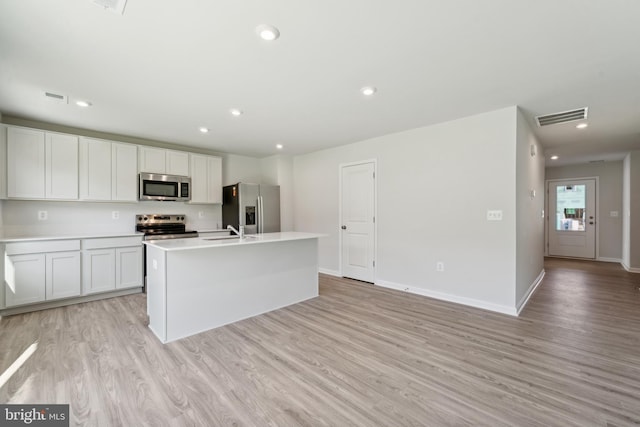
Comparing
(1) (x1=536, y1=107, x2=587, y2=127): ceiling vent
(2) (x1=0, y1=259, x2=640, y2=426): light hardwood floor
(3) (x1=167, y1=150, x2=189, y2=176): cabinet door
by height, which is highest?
(1) (x1=536, y1=107, x2=587, y2=127): ceiling vent

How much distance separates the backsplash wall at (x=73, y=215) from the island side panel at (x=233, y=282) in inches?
103

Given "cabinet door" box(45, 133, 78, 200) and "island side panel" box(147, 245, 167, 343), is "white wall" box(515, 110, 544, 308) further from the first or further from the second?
"cabinet door" box(45, 133, 78, 200)

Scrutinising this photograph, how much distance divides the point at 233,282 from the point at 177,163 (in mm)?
2850

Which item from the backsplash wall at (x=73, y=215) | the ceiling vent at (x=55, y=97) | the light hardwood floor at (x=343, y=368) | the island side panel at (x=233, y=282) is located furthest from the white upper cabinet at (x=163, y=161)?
the island side panel at (x=233, y=282)

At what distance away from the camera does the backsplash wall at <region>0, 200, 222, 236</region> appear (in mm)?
3748

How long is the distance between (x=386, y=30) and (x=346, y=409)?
256 cm

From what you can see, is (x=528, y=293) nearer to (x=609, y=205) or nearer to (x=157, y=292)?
(x=157, y=292)

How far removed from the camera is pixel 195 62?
2338 mm

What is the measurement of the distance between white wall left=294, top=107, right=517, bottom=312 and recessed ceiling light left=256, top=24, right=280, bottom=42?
280 centimetres

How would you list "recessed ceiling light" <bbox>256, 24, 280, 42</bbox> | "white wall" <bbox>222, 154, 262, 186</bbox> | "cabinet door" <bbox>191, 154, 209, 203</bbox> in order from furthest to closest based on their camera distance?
"white wall" <bbox>222, 154, 262, 186</bbox>, "cabinet door" <bbox>191, 154, 209, 203</bbox>, "recessed ceiling light" <bbox>256, 24, 280, 42</bbox>

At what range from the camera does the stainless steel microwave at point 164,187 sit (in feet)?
14.8

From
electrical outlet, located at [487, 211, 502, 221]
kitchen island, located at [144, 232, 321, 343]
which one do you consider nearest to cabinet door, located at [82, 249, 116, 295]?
kitchen island, located at [144, 232, 321, 343]

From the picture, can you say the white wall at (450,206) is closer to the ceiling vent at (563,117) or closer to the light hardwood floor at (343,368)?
the light hardwood floor at (343,368)

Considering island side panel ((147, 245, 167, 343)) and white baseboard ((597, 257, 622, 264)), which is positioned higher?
island side panel ((147, 245, 167, 343))
